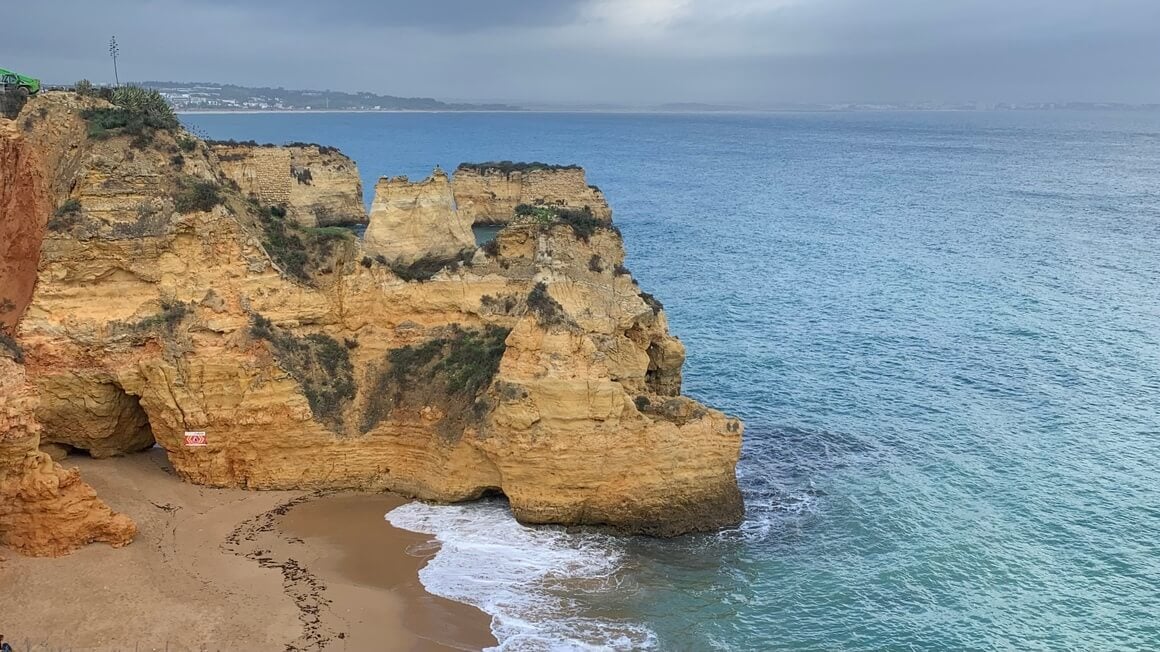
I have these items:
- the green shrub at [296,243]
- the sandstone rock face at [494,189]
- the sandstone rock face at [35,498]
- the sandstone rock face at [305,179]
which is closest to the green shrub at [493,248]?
the green shrub at [296,243]

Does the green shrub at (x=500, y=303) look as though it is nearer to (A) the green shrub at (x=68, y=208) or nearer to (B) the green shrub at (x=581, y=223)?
(B) the green shrub at (x=581, y=223)

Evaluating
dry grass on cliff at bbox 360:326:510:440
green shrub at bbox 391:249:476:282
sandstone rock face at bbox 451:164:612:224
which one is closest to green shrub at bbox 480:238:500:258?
green shrub at bbox 391:249:476:282

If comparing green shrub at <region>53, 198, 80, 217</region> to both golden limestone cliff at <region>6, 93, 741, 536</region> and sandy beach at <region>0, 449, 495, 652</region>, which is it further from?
sandy beach at <region>0, 449, 495, 652</region>

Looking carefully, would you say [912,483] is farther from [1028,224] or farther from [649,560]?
[1028,224]

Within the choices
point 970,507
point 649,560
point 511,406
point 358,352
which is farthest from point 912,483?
point 358,352

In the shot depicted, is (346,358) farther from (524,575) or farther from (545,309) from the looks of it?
(524,575)

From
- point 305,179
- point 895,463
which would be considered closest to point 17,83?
point 895,463
